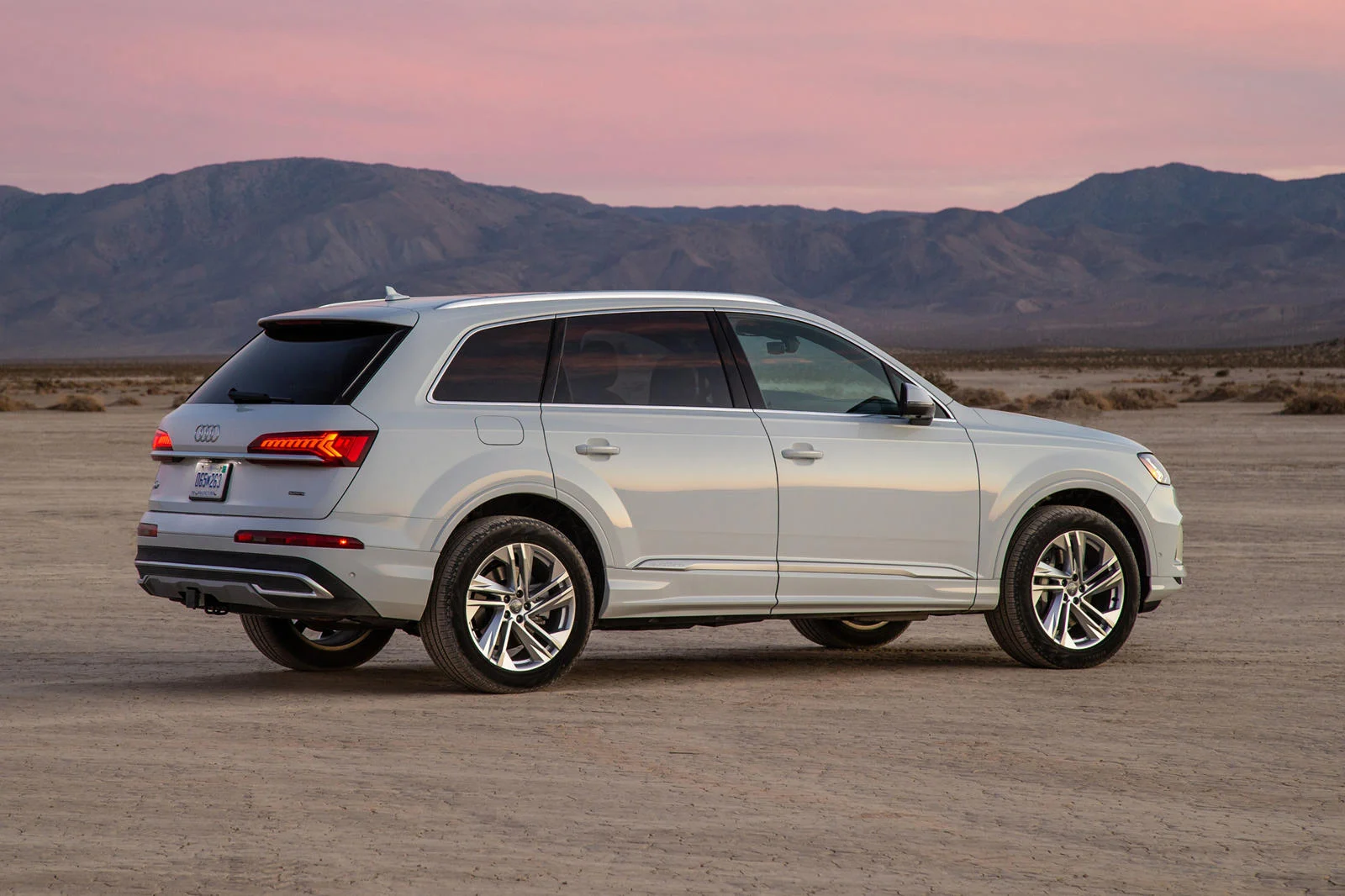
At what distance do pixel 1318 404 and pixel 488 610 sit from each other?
128 ft

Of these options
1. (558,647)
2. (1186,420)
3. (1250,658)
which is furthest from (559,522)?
(1186,420)

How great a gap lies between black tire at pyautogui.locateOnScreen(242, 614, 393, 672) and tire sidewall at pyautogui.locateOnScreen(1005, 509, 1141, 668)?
3.29m

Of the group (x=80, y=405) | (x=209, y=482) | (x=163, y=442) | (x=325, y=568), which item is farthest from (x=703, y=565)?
(x=80, y=405)

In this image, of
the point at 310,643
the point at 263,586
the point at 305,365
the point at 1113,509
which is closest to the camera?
the point at 263,586

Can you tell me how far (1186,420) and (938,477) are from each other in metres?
34.2

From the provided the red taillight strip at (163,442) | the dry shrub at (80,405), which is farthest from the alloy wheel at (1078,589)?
the dry shrub at (80,405)

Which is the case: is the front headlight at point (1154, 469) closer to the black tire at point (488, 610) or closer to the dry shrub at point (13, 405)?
the black tire at point (488, 610)

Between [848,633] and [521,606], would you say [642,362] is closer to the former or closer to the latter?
Result: [521,606]

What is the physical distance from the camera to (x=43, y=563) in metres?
15.7

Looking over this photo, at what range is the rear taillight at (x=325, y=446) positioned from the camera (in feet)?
27.7

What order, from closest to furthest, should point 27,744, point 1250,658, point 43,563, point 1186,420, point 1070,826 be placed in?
point 1070,826
point 27,744
point 1250,658
point 43,563
point 1186,420

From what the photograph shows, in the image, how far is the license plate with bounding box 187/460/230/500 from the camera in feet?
28.5

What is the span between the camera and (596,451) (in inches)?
353

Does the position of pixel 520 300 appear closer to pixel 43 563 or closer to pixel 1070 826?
pixel 1070 826
